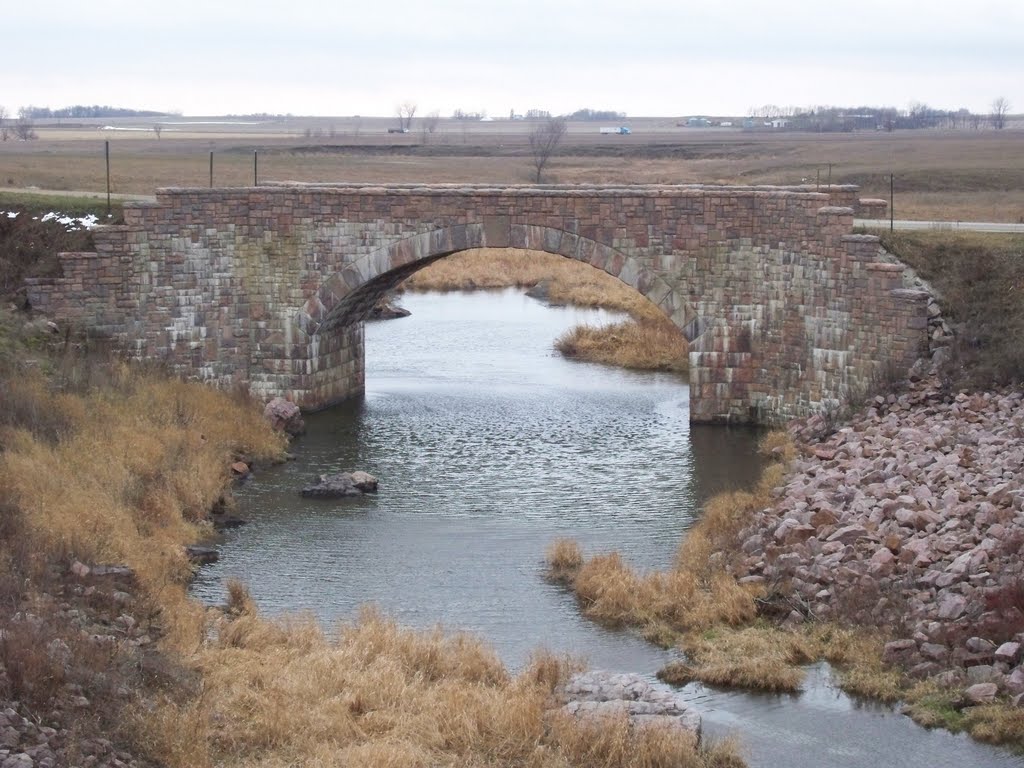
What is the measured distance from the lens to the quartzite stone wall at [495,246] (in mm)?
27797

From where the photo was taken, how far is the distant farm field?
49.6 m

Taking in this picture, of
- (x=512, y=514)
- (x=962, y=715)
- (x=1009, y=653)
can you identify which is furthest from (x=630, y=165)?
→ (x=962, y=715)

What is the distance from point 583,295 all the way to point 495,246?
→ 2056cm

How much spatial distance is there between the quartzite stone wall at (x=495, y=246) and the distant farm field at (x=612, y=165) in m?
7.16

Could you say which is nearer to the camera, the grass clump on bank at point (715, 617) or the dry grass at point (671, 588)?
the grass clump on bank at point (715, 617)

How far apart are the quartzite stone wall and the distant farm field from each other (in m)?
7.16

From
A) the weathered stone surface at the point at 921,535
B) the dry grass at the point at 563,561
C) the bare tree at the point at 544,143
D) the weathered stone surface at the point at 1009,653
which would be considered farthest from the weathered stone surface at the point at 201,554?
the bare tree at the point at 544,143

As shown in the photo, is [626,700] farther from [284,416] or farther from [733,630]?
[284,416]

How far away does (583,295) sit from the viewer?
49.1 metres

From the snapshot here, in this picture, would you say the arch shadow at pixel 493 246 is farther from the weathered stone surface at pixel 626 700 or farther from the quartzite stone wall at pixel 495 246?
the weathered stone surface at pixel 626 700

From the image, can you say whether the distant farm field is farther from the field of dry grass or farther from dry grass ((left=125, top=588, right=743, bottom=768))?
dry grass ((left=125, top=588, right=743, bottom=768))

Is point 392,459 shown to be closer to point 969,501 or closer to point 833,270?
point 833,270

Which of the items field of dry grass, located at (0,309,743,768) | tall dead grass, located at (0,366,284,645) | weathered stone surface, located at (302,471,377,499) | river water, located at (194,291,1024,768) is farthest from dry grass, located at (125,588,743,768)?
weathered stone surface, located at (302,471,377,499)

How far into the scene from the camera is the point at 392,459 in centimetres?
2753
